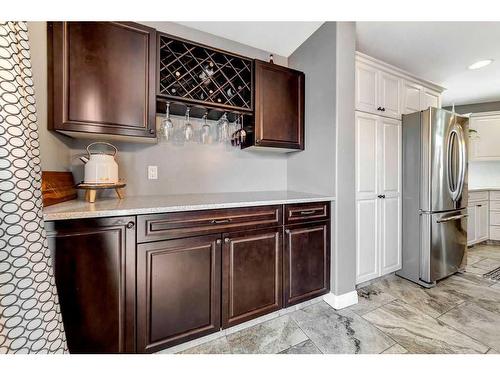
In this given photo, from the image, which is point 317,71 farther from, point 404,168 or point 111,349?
point 111,349

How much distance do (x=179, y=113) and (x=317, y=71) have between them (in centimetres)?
126

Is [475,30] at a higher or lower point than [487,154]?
higher

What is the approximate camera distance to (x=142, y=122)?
4.62ft

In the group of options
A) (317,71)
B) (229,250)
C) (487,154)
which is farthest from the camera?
(487,154)

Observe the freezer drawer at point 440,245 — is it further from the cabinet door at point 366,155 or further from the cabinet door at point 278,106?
the cabinet door at point 278,106

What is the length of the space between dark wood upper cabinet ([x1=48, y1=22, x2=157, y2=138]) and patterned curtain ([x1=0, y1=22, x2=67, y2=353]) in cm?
48

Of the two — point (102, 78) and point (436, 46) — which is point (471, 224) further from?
point (102, 78)

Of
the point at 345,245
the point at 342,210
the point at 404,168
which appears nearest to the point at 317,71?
the point at 342,210

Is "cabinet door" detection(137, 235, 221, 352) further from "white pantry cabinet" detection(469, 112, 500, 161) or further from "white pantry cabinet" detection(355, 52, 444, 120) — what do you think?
"white pantry cabinet" detection(469, 112, 500, 161)

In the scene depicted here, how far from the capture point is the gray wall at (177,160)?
3.84 feet

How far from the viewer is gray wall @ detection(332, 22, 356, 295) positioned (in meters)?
1.67

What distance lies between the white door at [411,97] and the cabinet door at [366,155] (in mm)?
568

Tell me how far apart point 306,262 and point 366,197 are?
0.89 m

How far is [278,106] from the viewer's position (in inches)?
74.0
